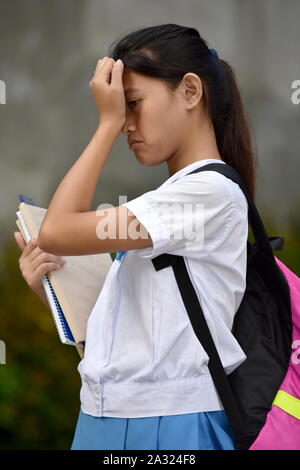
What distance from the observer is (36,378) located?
3.32 m

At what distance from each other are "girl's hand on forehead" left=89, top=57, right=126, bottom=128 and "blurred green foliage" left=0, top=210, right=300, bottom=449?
1.80 m

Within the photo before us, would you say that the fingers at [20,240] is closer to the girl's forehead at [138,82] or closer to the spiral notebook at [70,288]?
the spiral notebook at [70,288]

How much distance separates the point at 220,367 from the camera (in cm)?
147

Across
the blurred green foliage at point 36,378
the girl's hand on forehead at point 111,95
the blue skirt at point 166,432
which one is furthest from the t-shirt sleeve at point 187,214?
the blurred green foliage at point 36,378

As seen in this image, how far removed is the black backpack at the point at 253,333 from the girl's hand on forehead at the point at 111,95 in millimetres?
211

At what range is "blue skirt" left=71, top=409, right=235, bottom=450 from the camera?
1.44m

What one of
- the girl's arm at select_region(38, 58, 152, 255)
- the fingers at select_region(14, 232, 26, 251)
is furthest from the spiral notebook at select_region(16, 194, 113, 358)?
the girl's arm at select_region(38, 58, 152, 255)

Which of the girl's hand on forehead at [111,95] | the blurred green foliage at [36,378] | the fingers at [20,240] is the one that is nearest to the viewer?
the girl's hand on forehead at [111,95]

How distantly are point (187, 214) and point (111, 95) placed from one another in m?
0.30

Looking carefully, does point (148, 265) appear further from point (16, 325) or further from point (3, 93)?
point (3, 93)

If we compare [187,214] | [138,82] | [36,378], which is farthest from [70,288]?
[36,378]

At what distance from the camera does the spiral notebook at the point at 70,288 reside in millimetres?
1619

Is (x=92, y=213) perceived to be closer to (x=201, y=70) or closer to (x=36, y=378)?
(x=201, y=70)
